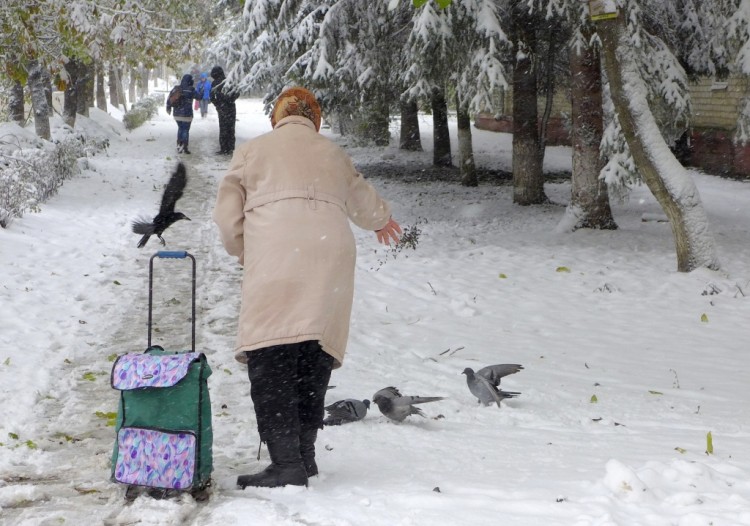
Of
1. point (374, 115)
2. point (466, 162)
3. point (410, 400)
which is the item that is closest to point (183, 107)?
point (374, 115)

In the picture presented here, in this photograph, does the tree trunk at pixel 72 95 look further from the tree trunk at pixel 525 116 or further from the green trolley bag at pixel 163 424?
the green trolley bag at pixel 163 424

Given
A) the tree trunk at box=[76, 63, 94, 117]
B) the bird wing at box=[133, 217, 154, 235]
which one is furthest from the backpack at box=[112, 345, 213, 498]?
the tree trunk at box=[76, 63, 94, 117]

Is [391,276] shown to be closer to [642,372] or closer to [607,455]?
[642,372]

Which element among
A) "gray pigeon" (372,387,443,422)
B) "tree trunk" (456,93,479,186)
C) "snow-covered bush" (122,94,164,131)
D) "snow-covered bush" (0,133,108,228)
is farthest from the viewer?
"snow-covered bush" (122,94,164,131)

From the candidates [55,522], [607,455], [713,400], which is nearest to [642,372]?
[713,400]

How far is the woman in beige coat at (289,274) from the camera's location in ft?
13.6

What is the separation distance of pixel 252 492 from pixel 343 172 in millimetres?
1623

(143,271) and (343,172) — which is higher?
(343,172)

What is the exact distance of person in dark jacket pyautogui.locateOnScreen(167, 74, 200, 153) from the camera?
2350cm

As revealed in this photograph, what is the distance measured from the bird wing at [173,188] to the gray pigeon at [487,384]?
242cm

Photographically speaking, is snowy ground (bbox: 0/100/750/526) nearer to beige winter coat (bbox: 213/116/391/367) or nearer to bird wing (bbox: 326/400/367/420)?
bird wing (bbox: 326/400/367/420)

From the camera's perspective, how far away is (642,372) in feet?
24.7

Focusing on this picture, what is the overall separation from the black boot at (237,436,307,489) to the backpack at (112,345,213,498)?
1.02 ft

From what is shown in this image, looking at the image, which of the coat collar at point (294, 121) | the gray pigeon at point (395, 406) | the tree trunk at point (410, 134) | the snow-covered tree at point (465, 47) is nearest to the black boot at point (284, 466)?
the gray pigeon at point (395, 406)
